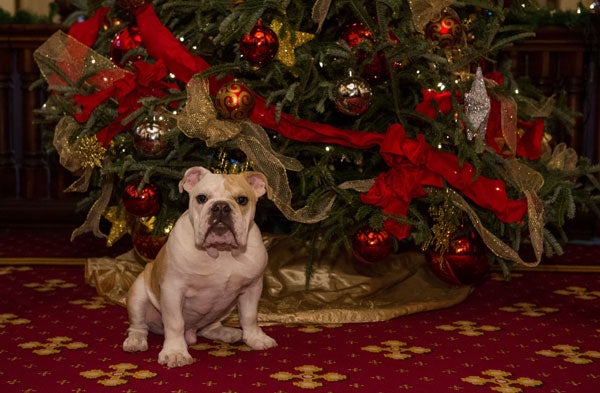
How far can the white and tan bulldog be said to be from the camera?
8.91ft

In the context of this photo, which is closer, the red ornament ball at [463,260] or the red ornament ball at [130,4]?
the red ornament ball at [463,260]

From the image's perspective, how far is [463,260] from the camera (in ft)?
11.4

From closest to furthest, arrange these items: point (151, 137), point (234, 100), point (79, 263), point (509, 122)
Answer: point (234, 100) → point (151, 137) → point (509, 122) → point (79, 263)

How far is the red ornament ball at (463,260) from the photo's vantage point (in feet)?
11.4

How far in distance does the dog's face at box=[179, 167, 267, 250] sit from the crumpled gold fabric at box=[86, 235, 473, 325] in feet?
2.18

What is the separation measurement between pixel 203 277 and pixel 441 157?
1.04m

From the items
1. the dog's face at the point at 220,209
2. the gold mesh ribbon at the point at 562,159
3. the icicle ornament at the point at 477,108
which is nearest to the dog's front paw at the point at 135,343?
the dog's face at the point at 220,209

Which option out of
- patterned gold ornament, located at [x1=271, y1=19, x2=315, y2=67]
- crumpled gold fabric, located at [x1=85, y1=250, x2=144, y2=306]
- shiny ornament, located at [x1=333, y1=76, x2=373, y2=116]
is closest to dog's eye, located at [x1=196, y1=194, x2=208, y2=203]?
shiny ornament, located at [x1=333, y1=76, x2=373, y2=116]

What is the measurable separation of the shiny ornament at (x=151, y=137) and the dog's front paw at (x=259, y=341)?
2.63ft

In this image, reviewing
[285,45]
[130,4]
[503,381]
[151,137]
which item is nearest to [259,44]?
[285,45]

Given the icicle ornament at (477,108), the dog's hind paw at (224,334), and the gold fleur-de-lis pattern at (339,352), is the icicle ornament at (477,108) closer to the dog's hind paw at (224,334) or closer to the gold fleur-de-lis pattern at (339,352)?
the gold fleur-de-lis pattern at (339,352)

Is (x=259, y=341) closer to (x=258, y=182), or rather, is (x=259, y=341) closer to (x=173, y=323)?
(x=173, y=323)

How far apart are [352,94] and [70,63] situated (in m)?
1.23

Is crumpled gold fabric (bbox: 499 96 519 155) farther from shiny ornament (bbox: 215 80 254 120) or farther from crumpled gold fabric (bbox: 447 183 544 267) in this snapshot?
shiny ornament (bbox: 215 80 254 120)
